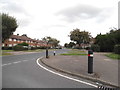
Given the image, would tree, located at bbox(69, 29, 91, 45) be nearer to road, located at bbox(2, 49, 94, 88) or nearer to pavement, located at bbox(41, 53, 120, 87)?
pavement, located at bbox(41, 53, 120, 87)

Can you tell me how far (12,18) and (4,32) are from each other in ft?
11.8

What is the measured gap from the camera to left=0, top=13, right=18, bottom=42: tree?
23.6 meters

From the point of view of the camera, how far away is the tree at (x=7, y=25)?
2360cm

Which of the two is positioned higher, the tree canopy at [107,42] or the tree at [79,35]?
the tree at [79,35]

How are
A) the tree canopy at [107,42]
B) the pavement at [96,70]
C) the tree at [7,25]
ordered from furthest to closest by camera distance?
the tree canopy at [107,42]
the tree at [7,25]
the pavement at [96,70]

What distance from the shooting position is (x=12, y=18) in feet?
83.1

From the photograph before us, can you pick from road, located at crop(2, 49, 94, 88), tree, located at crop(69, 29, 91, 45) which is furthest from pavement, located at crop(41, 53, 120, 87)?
tree, located at crop(69, 29, 91, 45)

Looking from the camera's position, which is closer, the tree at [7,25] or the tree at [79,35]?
the tree at [7,25]

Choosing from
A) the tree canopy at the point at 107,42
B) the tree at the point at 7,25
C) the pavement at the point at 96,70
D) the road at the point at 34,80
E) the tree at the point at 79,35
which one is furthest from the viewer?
the tree at the point at 79,35

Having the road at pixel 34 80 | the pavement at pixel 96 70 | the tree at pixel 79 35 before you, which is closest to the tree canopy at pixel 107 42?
the tree at pixel 79 35

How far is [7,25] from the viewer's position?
24.1 m

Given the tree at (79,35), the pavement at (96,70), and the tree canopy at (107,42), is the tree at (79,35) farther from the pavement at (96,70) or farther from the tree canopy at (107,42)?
the pavement at (96,70)

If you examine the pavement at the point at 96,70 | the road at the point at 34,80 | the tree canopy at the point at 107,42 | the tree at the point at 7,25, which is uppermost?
the tree at the point at 7,25

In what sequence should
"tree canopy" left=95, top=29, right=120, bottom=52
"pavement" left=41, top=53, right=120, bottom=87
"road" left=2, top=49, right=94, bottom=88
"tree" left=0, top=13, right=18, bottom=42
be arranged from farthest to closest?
"tree canopy" left=95, top=29, right=120, bottom=52, "tree" left=0, top=13, right=18, bottom=42, "pavement" left=41, top=53, right=120, bottom=87, "road" left=2, top=49, right=94, bottom=88
